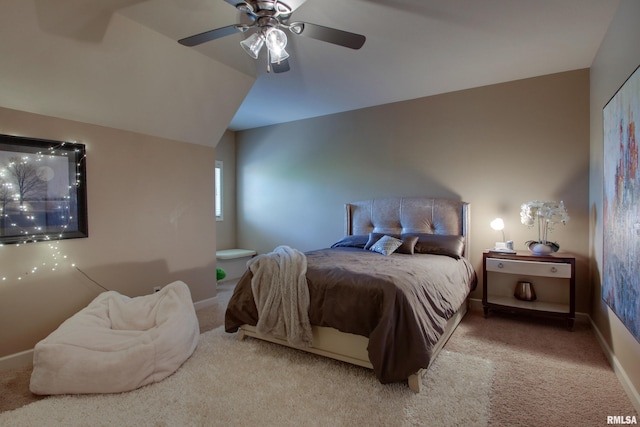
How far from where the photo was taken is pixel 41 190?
2.60 metres

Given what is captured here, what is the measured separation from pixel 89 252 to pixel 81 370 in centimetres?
121

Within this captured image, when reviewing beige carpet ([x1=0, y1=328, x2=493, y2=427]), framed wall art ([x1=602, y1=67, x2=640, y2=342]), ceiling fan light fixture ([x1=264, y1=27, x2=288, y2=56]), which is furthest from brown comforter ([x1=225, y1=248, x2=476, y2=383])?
ceiling fan light fixture ([x1=264, y1=27, x2=288, y2=56])

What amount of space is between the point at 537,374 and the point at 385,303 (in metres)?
1.24

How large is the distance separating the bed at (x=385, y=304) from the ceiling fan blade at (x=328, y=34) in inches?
60.4

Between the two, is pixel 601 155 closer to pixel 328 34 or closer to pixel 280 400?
pixel 328 34

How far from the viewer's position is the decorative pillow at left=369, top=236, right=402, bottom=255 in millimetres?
3494

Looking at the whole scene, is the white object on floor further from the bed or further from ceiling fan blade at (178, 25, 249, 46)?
ceiling fan blade at (178, 25, 249, 46)

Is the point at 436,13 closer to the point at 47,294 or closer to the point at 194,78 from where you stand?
the point at 194,78

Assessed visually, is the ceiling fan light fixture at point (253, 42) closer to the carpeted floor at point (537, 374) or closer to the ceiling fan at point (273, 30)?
the ceiling fan at point (273, 30)

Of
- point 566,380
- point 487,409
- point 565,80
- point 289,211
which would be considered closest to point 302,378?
point 487,409

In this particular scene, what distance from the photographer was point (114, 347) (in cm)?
218

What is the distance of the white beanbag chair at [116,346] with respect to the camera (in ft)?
6.67

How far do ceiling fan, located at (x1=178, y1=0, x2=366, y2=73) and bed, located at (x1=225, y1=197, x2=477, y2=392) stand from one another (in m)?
1.57

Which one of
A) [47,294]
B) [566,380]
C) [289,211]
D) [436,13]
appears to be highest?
[436,13]
